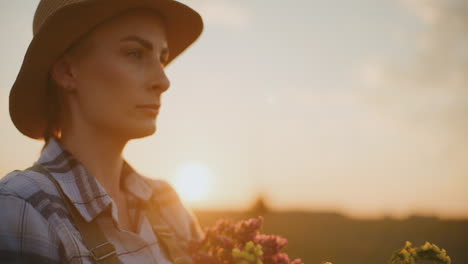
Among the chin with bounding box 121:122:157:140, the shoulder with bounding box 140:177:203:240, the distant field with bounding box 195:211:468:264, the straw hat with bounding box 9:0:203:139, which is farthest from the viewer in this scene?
the distant field with bounding box 195:211:468:264

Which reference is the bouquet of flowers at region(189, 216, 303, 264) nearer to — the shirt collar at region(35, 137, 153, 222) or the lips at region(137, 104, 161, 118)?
the shirt collar at region(35, 137, 153, 222)

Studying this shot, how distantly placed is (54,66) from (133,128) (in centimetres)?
82

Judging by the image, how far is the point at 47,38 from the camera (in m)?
2.98

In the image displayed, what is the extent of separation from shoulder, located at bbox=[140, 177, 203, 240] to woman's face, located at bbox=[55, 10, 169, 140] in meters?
0.81

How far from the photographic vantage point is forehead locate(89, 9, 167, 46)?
3.06m

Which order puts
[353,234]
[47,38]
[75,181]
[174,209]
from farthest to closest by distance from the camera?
[353,234], [174,209], [47,38], [75,181]

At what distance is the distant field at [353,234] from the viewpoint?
529 inches

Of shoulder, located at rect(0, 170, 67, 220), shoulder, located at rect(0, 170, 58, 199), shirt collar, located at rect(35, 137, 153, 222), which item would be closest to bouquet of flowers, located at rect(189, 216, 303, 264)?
shirt collar, located at rect(35, 137, 153, 222)

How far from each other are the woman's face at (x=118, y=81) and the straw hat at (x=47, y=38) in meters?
0.11

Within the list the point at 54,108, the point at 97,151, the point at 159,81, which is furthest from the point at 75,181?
the point at 159,81

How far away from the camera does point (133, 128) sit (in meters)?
3.04

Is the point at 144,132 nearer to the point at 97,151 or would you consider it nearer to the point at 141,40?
the point at 97,151

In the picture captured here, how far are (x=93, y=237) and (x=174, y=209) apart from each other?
1.19 metres

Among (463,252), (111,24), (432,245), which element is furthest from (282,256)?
(463,252)
